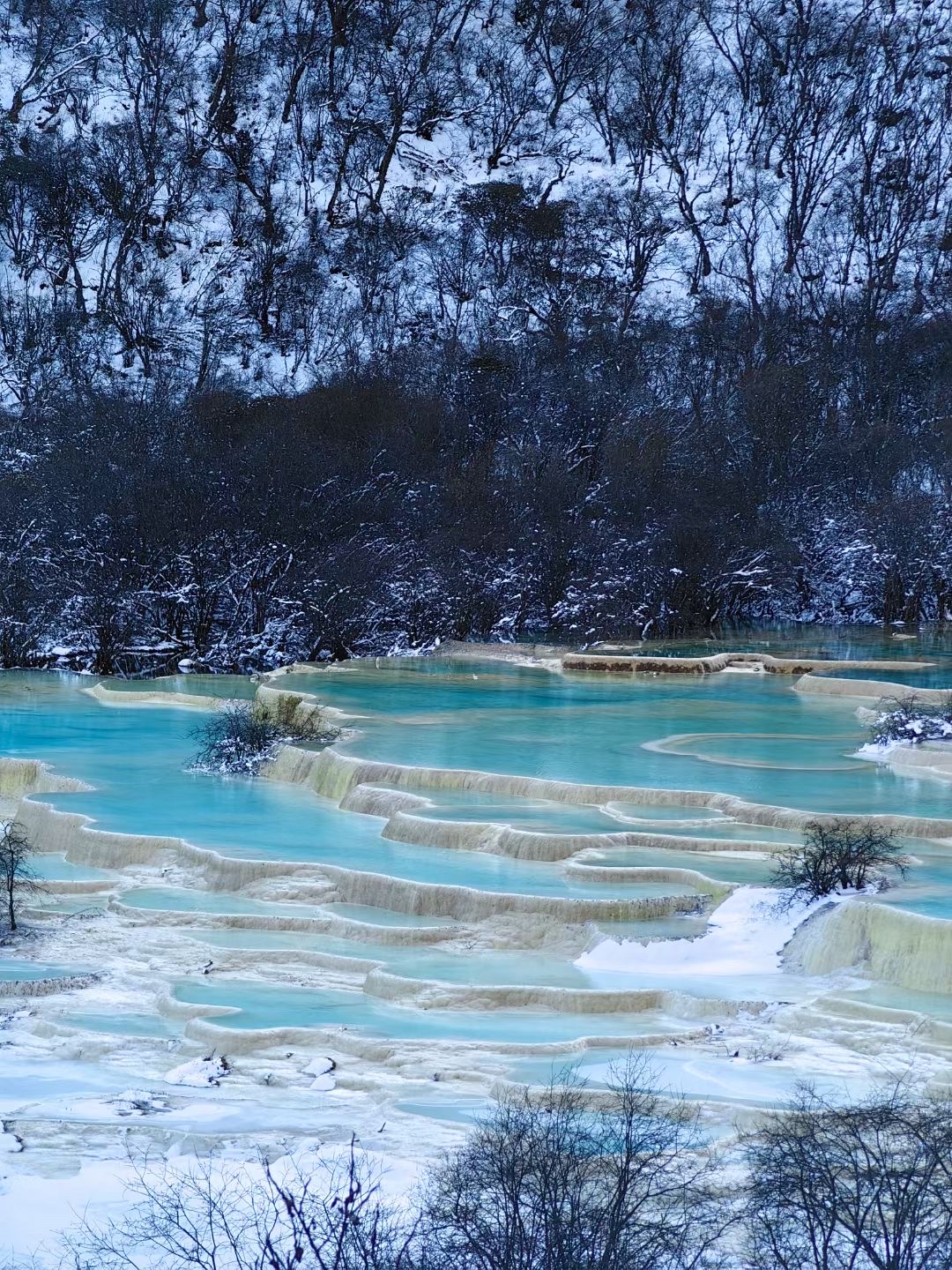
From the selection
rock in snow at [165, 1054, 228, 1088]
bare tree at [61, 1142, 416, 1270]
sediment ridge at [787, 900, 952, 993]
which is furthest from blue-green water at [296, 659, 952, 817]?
bare tree at [61, 1142, 416, 1270]

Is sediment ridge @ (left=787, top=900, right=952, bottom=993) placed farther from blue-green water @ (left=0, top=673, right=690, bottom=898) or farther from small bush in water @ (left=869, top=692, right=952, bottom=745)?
small bush in water @ (left=869, top=692, right=952, bottom=745)

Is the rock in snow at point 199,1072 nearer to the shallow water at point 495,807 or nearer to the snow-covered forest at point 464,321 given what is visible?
the shallow water at point 495,807

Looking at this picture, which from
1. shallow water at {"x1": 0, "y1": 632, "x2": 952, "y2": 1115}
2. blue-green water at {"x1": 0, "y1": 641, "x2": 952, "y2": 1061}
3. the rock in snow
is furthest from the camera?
blue-green water at {"x1": 0, "y1": 641, "x2": 952, "y2": 1061}

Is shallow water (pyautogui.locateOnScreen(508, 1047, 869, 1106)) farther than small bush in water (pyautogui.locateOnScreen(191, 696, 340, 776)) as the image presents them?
No

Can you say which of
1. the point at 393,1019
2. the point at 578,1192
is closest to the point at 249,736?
the point at 393,1019

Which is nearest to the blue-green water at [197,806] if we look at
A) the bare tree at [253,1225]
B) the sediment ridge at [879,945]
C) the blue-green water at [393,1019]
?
the sediment ridge at [879,945]

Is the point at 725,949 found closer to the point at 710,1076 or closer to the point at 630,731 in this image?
the point at 710,1076
